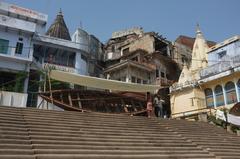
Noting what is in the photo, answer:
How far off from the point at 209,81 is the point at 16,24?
16.2 meters

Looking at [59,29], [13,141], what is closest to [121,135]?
[13,141]

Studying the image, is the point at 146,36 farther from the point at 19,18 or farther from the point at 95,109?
the point at 95,109

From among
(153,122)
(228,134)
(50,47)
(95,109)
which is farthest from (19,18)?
(228,134)

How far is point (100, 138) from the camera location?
907 centimetres

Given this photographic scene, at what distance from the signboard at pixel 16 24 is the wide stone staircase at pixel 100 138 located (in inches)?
536

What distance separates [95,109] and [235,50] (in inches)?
527

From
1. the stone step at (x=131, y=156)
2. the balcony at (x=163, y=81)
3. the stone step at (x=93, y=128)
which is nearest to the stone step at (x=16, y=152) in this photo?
the stone step at (x=131, y=156)

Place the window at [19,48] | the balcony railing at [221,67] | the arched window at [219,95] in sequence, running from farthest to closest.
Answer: the window at [19,48], the arched window at [219,95], the balcony railing at [221,67]

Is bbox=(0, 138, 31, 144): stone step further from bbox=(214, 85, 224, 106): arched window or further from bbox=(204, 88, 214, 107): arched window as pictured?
bbox=(204, 88, 214, 107): arched window

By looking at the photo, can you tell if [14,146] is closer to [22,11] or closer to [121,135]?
[121,135]

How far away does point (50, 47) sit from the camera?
80.6ft

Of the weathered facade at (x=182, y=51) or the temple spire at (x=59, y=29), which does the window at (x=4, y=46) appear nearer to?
the temple spire at (x=59, y=29)

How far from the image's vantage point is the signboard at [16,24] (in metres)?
22.3

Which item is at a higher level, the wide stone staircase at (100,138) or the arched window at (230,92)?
the arched window at (230,92)
